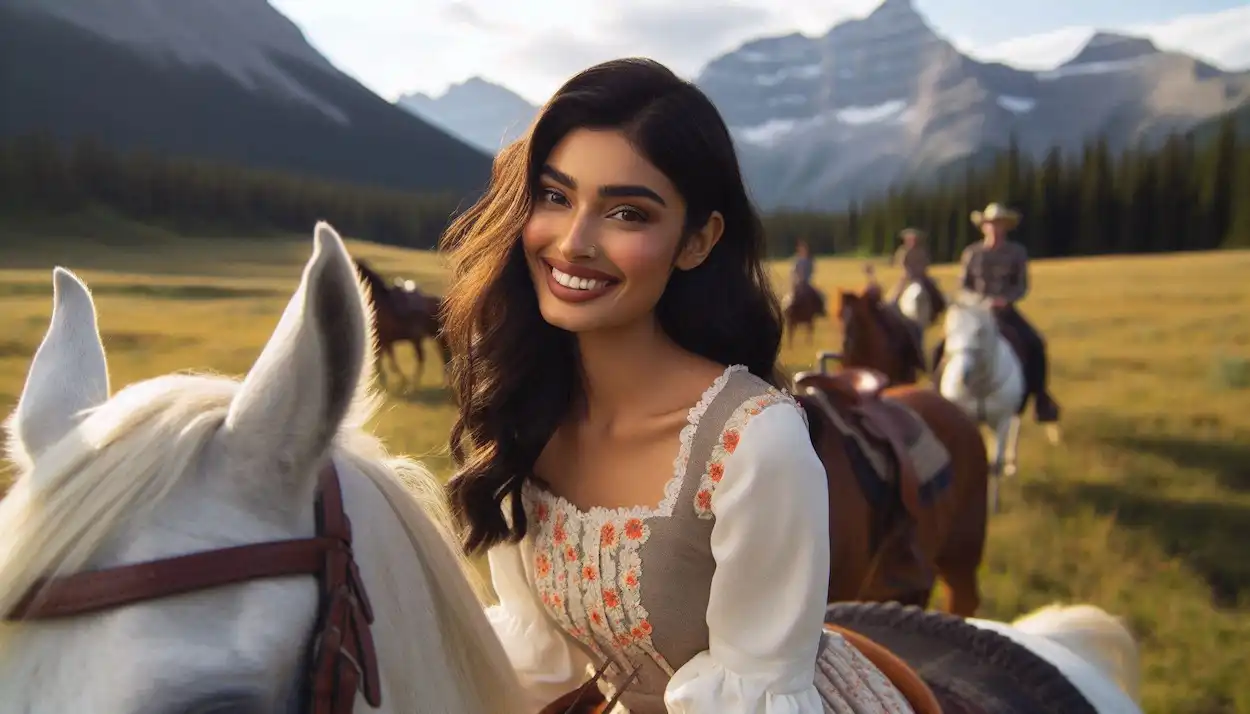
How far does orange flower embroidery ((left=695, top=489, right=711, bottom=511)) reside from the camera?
933 mm

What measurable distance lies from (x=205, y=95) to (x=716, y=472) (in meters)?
44.6

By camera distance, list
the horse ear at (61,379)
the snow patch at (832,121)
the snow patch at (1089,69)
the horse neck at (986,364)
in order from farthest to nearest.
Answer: the snow patch at (832,121) → the snow patch at (1089,69) → the horse neck at (986,364) → the horse ear at (61,379)

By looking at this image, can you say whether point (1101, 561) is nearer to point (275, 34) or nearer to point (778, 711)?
point (778, 711)

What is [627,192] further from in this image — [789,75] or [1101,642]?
[789,75]

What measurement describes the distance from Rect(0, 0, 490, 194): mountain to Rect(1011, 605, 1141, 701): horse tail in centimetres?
2705

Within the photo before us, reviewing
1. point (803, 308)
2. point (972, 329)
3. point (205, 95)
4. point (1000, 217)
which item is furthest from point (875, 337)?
point (205, 95)

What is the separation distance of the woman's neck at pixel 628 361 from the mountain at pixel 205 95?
26867 mm

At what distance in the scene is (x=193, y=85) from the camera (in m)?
38.8

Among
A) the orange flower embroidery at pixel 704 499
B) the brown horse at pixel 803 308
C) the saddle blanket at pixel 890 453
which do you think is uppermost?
the orange flower embroidery at pixel 704 499

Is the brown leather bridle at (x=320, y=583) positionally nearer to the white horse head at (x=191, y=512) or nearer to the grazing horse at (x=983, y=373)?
the white horse head at (x=191, y=512)

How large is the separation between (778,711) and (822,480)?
0.85 ft

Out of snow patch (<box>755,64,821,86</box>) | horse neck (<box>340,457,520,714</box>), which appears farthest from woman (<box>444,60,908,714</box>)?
snow patch (<box>755,64,821,86</box>)

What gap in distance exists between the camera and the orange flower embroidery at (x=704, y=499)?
3.06 feet

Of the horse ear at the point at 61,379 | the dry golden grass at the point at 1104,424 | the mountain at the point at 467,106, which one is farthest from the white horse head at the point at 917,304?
the mountain at the point at 467,106
